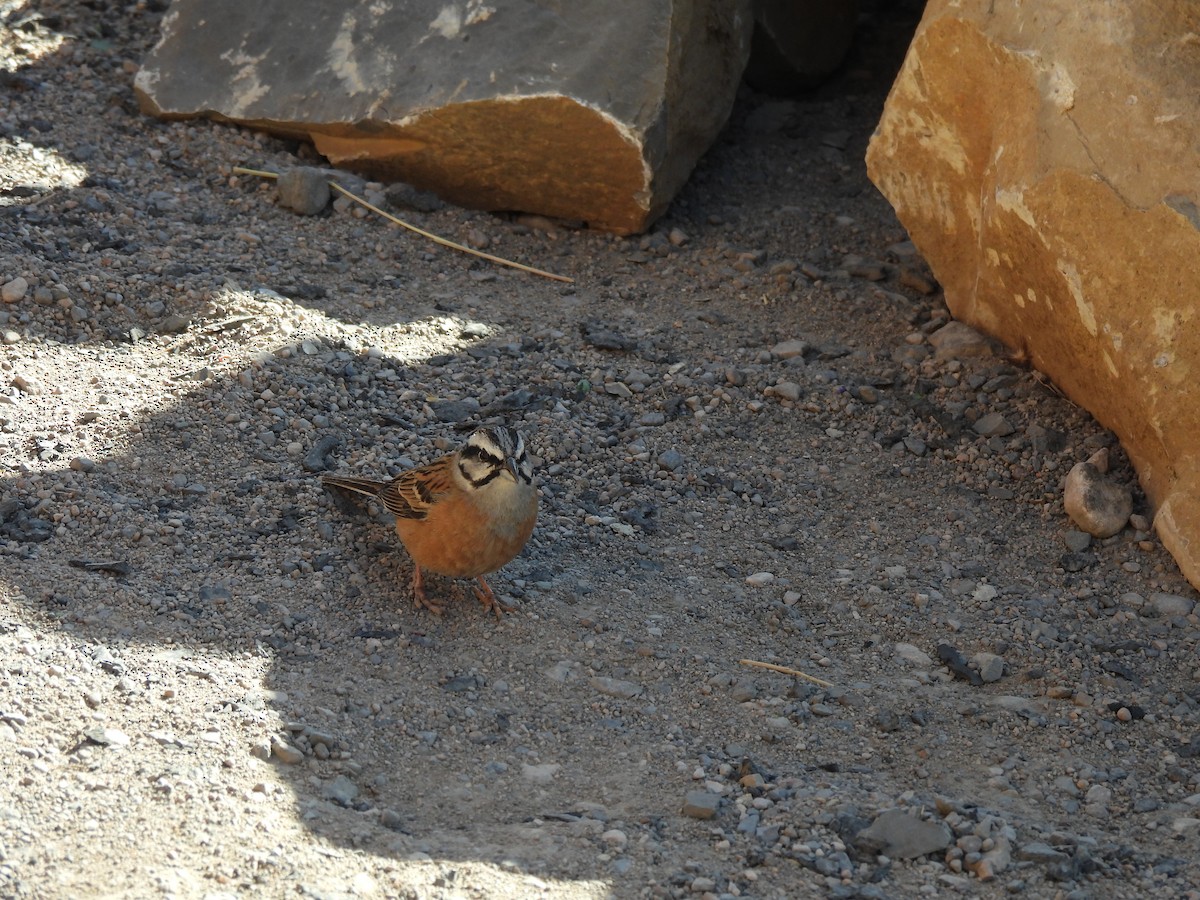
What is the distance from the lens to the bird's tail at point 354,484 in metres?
5.04

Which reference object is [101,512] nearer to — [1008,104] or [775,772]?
[775,772]

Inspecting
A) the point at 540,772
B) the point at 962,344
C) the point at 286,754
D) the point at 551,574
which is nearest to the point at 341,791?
the point at 286,754

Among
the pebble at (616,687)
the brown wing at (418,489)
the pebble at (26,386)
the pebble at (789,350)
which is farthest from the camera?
the pebble at (789,350)

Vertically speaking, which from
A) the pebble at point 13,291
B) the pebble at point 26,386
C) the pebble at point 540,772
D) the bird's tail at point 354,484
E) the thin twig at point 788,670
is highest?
the pebble at point 13,291

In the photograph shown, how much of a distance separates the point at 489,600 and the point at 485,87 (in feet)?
10.1

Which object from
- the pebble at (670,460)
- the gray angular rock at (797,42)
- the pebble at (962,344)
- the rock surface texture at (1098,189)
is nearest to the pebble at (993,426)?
the rock surface texture at (1098,189)

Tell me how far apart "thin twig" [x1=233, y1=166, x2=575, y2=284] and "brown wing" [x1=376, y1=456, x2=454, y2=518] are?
231cm

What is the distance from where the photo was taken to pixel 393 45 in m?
7.18

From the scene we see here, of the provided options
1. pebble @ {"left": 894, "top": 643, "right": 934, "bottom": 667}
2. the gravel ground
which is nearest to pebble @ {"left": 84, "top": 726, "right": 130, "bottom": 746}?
the gravel ground

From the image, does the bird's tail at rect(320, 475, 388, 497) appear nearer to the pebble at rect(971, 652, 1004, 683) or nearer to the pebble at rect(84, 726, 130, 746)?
the pebble at rect(84, 726, 130, 746)

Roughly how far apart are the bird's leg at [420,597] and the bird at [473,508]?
11cm

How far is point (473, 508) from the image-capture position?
Result: 469 cm

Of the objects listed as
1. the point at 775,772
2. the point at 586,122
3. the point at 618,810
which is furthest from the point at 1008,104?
the point at 618,810

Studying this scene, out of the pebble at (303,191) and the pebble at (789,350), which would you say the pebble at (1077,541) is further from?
the pebble at (303,191)
